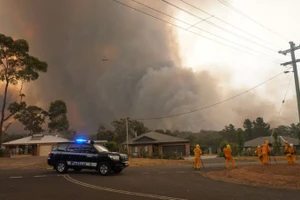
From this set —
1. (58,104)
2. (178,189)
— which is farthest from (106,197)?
(58,104)

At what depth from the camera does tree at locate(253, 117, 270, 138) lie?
119963 millimetres

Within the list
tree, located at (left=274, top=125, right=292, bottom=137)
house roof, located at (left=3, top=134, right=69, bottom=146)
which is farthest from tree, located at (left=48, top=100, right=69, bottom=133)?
tree, located at (left=274, top=125, right=292, bottom=137)

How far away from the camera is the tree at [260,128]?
119963mm

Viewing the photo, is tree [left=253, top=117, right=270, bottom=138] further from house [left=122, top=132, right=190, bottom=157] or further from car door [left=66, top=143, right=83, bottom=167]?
car door [left=66, top=143, right=83, bottom=167]

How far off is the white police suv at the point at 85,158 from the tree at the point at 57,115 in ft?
234

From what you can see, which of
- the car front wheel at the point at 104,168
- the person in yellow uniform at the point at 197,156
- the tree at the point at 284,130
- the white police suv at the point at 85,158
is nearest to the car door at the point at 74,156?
the white police suv at the point at 85,158

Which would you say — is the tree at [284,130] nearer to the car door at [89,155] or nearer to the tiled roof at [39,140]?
the tiled roof at [39,140]

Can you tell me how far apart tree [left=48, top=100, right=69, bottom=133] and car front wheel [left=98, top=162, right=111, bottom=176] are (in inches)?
2878

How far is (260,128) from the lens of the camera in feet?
397

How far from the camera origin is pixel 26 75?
150 ft

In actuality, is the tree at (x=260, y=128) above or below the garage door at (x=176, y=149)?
above

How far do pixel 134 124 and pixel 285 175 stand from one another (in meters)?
79.3

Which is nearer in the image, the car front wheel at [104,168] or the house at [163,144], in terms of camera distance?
the car front wheel at [104,168]

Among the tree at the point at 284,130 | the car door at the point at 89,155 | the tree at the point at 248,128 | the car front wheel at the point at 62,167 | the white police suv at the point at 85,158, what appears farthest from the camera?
the tree at the point at 284,130
